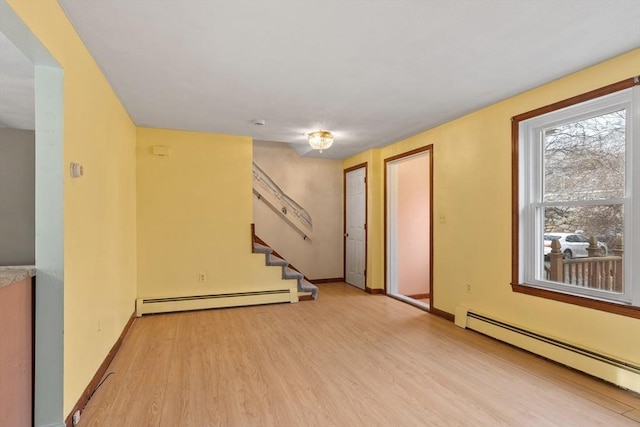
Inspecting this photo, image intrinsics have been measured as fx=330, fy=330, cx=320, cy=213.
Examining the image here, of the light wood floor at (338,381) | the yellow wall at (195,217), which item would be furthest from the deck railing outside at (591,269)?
the yellow wall at (195,217)

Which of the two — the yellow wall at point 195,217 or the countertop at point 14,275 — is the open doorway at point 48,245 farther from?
the yellow wall at point 195,217

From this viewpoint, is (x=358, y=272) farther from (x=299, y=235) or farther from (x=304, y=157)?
(x=304, y=157)

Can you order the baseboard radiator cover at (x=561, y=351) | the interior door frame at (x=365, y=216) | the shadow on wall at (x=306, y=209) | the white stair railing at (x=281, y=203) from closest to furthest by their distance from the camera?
the baseboard radiator cover at (x=561, y=351), the interior door frame at (x=365, y=216), the white stair railing at (x=281, y=203), the shadow on wall at (x=306, y=209)

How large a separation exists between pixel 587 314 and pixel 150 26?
3.73m

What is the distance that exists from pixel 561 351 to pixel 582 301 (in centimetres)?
46

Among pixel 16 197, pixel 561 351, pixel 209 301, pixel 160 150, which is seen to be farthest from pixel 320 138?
pixel 561 351

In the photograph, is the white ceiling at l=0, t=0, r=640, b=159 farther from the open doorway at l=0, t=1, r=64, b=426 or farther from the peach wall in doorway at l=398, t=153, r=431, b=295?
the peach wall in doorway at l=398, t=153, r=431, b=295

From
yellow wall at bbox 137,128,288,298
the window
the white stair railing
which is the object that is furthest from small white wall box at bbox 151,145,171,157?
the window

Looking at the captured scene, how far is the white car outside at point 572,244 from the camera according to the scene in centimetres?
273

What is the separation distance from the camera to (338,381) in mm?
2510

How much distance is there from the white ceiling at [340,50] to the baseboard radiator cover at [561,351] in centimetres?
221

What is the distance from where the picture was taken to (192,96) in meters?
3.15

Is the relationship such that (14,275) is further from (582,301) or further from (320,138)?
(582,301)

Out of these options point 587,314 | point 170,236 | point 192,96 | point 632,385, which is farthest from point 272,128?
point 632,385
